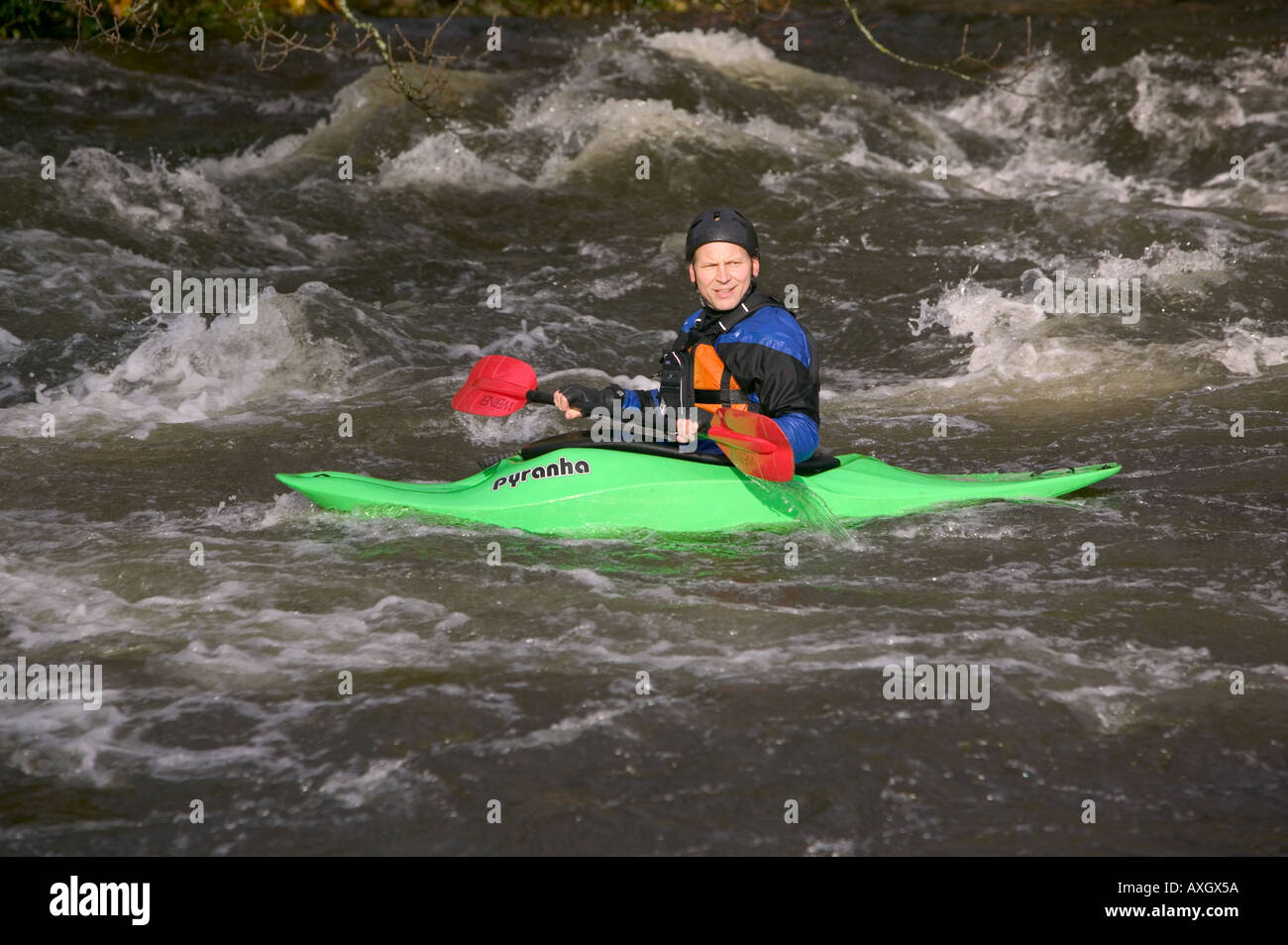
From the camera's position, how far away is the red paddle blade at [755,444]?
13.2 ft

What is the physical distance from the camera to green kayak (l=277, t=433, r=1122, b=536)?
441 cm

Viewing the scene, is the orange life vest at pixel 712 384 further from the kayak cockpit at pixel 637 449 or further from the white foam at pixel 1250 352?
the white foam at pixel 1250 352

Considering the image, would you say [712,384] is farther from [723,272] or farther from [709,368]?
[723,272]

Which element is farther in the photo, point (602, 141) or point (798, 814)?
point (602, 141)

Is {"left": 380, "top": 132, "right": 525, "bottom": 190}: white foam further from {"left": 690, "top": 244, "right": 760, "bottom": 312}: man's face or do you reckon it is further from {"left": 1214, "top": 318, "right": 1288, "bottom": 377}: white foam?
{"left": 690, "top": 244, "right": 760, "bottom": 312}: man's face

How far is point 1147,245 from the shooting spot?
8344mm

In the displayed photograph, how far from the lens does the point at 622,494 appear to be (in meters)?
4.41

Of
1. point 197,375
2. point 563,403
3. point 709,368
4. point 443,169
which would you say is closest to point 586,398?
point 563,403

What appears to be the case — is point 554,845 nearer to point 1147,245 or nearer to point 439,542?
point 439,542

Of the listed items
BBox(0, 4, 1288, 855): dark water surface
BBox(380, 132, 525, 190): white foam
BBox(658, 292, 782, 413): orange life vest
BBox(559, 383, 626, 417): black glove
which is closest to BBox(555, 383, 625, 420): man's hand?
BBox(559, 383, 626, 417): black glove

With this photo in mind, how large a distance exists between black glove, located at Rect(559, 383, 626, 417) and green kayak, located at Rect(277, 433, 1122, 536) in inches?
4.6

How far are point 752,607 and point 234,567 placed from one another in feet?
5.20
